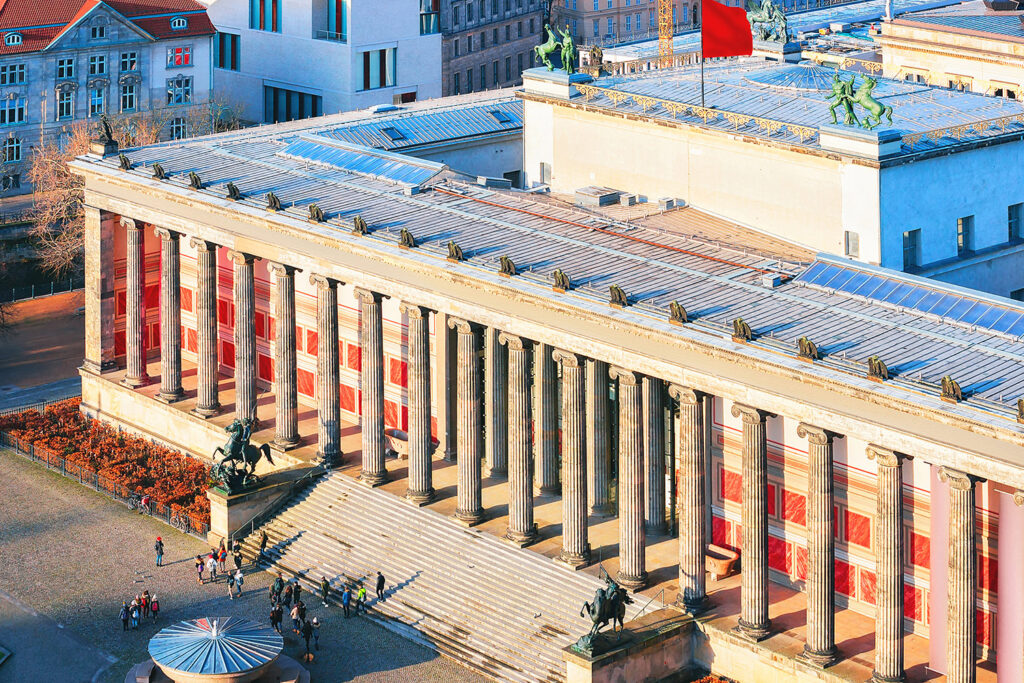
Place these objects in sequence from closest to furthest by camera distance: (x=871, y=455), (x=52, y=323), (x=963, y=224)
Result: (x=871, y=455) → (x=963, y=224) → (x=52, y=323)

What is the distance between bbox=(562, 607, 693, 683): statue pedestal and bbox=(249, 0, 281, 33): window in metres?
113

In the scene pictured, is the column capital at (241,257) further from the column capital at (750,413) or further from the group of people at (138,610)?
the column capital at (750,413)

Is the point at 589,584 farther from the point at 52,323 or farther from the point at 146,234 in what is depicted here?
the point at 52,323

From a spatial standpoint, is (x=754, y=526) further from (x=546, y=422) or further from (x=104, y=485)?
(x=104, y=485)

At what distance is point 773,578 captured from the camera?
9650cm

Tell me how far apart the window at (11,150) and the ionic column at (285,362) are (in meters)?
71.3

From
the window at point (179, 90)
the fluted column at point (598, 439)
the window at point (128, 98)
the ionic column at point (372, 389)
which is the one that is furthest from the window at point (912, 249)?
the window at point (179, 90)

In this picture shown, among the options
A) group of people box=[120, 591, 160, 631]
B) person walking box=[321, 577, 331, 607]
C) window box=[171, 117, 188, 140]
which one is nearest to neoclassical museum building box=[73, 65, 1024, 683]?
person walking box=[321, 577, 331, 607]

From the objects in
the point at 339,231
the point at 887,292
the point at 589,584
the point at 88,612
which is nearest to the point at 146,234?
the point at 339,231

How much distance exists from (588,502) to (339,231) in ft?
66.4

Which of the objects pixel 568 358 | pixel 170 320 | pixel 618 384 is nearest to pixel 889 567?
pixel 568 358

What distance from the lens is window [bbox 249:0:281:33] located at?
192500mm

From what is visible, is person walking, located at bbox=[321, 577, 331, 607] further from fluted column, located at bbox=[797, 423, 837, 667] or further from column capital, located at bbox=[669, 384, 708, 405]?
fluted column, located at bbox=[797, 423, 837, 667]

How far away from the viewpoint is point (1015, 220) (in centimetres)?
10869
